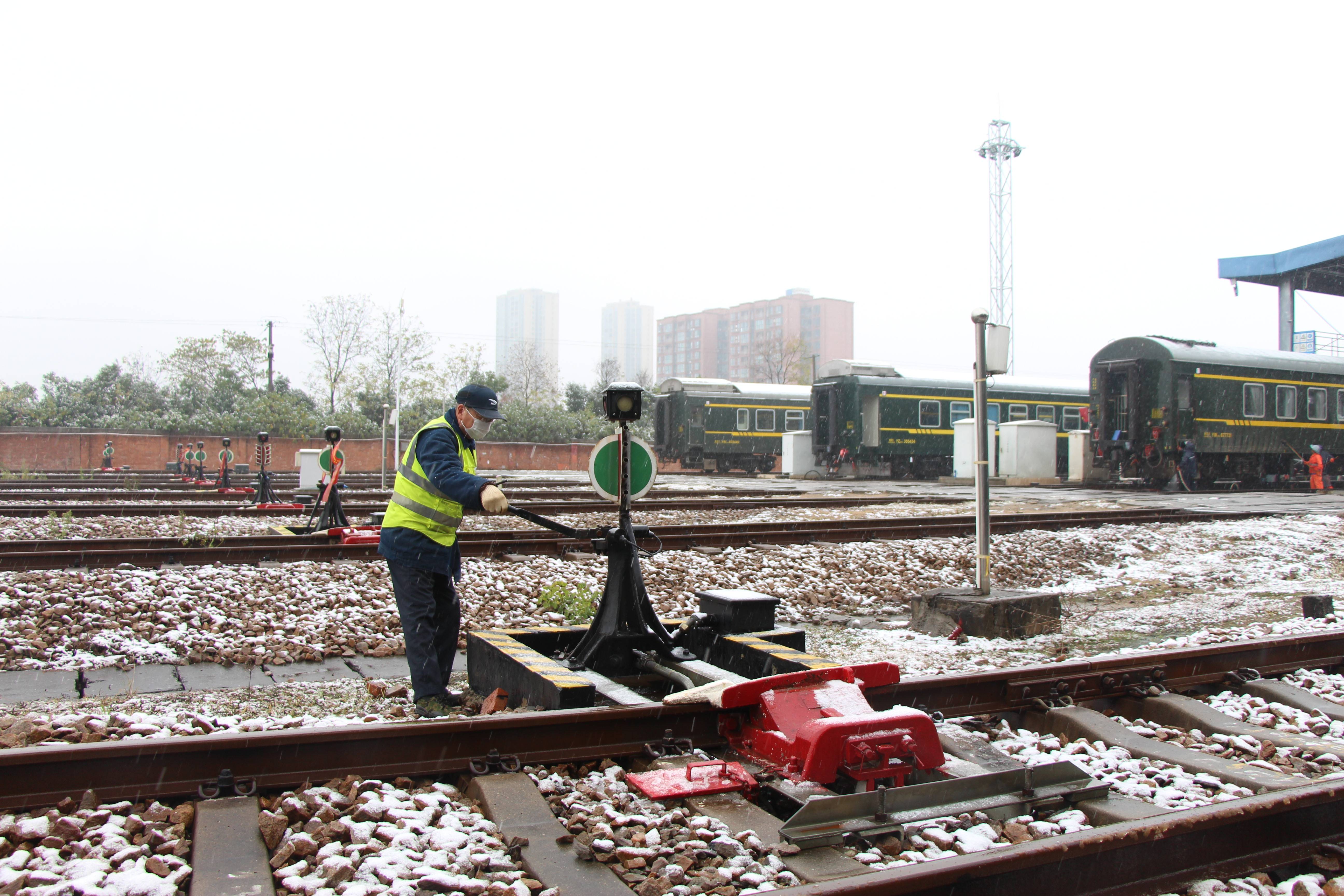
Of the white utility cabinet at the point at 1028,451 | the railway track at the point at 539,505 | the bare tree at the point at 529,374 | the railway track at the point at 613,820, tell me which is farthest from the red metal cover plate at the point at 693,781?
the bare tree at the point at 529,374

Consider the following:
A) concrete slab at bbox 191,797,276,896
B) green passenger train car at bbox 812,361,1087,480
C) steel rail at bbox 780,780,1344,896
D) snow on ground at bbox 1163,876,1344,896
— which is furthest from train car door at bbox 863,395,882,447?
concrete slab at bbox 191,797,276,896

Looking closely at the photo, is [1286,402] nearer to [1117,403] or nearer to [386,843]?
[1117,403]

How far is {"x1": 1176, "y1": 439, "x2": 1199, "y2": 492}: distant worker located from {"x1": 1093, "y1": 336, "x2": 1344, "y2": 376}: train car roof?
76.4 inches

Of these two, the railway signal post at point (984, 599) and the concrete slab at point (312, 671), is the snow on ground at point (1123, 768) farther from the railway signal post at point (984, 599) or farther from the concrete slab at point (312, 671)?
the concrete slab at point (312, 671)

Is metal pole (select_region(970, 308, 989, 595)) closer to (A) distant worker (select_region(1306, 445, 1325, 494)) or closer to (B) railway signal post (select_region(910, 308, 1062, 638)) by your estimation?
(B) railway signal post (select_region(910, 308, 1062, 638))

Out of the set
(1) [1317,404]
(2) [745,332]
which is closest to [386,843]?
(1) [1317,404]

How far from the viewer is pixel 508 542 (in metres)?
8.91

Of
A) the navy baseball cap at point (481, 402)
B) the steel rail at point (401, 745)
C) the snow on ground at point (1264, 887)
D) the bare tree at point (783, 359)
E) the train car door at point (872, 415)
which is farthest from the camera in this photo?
the bare tree at point (783, 359)

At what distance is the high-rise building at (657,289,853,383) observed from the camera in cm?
11738

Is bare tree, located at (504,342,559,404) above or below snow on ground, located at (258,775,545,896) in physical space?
above

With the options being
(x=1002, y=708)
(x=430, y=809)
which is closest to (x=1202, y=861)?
(x=1002, y=708)

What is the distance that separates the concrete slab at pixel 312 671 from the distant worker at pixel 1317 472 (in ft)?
74.7

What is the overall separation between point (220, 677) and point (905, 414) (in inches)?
980

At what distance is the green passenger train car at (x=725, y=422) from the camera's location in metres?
31.4
